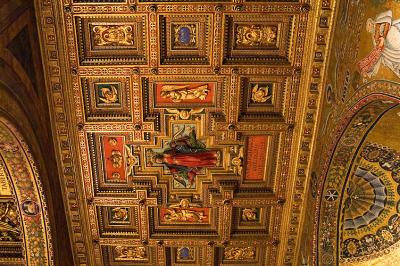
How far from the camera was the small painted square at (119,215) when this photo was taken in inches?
420

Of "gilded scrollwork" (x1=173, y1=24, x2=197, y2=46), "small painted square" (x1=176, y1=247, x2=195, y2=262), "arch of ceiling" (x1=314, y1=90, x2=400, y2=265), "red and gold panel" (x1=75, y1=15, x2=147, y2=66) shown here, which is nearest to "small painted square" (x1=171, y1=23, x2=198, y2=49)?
"gilded scrollwork" (x1=173, y1=24, x2=197, y2=46)

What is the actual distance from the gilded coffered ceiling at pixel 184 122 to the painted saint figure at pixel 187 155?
0.02 metres

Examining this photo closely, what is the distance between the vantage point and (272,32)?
8938 mm

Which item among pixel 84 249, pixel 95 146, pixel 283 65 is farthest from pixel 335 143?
pixel 84 249

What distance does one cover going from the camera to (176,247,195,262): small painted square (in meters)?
11.2

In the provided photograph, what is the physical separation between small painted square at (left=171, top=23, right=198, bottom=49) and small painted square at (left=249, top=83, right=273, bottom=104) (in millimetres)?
1352

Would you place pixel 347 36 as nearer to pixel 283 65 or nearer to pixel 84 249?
pixel 283 65

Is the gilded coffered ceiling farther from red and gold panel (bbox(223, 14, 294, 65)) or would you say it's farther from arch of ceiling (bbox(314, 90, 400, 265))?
arch of ceiling (bbox(314, 90, 400, 265))

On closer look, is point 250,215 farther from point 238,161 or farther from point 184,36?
point 184,36

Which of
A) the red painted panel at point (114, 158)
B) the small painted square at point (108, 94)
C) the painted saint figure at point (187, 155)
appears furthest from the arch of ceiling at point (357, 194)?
the small painted square at point (108, 94)

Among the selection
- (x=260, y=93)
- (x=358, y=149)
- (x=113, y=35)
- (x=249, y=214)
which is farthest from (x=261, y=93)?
(x=113, y=35)

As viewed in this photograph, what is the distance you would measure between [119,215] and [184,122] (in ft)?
8.57

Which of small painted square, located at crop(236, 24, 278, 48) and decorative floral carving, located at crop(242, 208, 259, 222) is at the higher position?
small painted square, located at crop(236, 24, 278, 48)

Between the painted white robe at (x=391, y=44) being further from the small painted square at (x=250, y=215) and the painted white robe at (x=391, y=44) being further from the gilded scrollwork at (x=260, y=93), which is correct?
the small painted square at (x=250, y=215)
